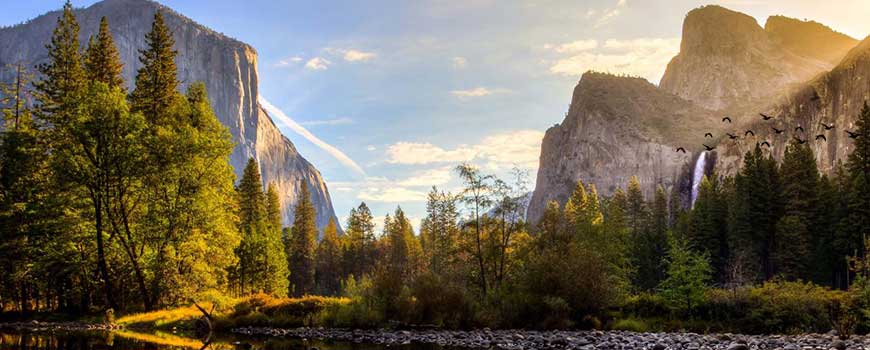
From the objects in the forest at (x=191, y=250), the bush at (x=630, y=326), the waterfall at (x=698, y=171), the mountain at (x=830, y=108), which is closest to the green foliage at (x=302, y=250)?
the forest at (x=191, y=250)

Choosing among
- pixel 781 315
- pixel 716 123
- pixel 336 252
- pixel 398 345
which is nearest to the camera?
pixel 398 345

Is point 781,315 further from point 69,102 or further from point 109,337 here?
point 69,102

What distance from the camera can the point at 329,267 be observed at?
88.0m

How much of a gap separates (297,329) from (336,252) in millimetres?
63054

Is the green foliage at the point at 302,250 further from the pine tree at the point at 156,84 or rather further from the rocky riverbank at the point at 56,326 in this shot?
the rocky riverbank at the point at 56,326

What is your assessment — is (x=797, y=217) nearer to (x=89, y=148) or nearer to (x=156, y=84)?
(x=156, y=84)

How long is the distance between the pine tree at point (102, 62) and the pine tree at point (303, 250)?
43.1 metres

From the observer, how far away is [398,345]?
70.9 feet

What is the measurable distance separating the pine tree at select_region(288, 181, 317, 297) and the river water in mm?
57130

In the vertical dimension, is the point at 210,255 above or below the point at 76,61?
below

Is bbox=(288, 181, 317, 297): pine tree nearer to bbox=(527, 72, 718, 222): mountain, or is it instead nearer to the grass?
the grass

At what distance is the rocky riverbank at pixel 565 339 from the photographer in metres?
19.8

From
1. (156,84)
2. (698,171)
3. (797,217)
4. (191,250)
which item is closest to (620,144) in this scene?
(698,171)

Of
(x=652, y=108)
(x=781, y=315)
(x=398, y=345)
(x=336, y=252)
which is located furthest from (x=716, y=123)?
(x=398, y=345)
